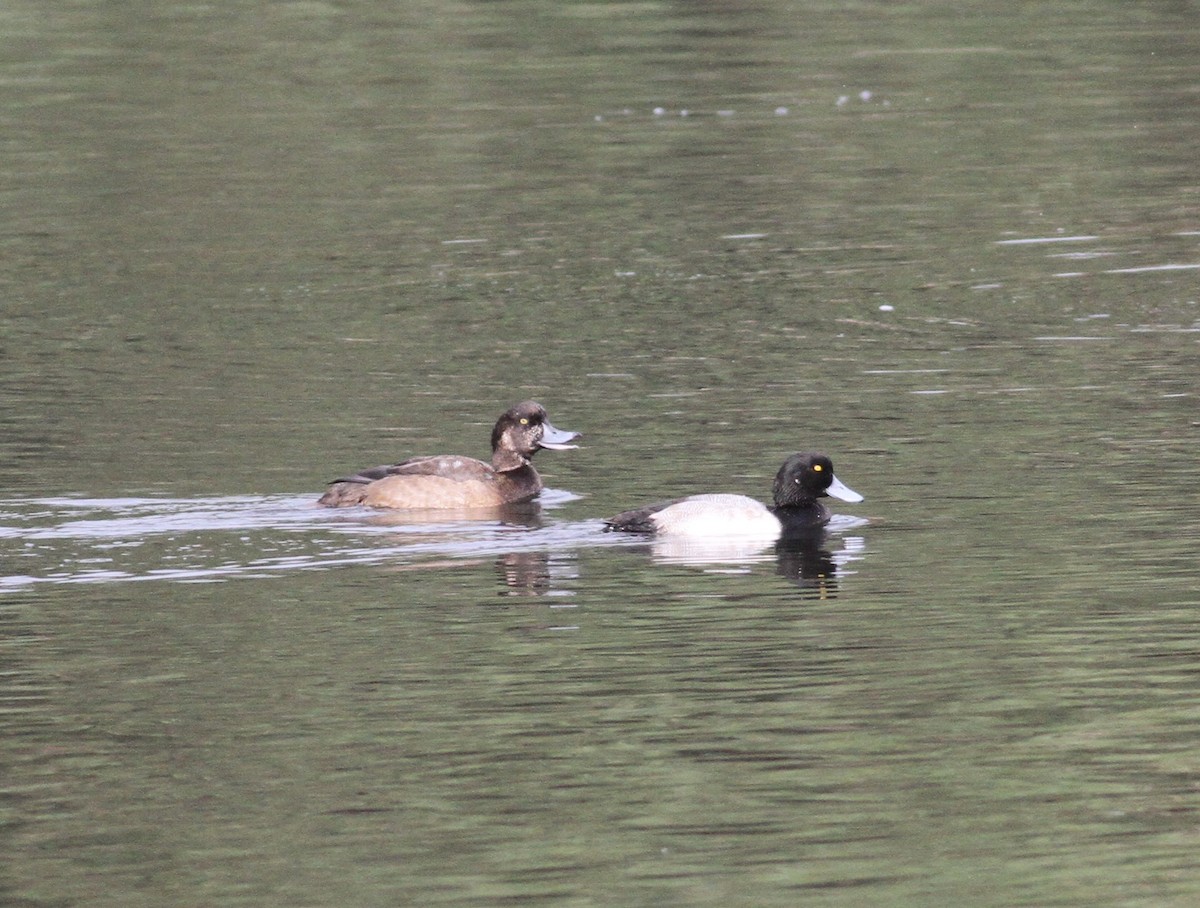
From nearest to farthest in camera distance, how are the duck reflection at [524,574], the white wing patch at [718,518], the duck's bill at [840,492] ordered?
1. the duck reflection at [524,574]
2. the white wing patch at [718,518]
3. the duck's bill at [840,492]

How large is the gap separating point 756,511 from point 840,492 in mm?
529

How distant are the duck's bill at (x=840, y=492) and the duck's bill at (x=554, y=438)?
2265mm

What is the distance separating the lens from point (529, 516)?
49.0ft

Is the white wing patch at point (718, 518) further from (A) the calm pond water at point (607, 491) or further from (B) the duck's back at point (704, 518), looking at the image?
(A) the calm pond water at point (607, 491)

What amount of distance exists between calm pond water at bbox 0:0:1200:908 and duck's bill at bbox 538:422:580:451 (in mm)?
282

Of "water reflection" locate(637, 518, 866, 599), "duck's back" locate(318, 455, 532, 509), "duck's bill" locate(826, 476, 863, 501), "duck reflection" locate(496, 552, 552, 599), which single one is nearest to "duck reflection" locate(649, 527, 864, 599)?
"water reflection" locate(637, 518, 866, 599)

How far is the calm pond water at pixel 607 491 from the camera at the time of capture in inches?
341

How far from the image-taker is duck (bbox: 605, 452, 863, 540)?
13391 mm

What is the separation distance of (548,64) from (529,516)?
21.8 meters

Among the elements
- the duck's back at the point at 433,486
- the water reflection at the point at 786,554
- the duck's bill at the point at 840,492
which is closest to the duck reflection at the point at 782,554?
the water reflection at the point at 786,554

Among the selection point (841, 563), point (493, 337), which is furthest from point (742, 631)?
point (493, 337)

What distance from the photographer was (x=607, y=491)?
15.0 m

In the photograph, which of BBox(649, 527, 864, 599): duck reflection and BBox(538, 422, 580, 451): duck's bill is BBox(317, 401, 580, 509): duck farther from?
BBox(649, 527, 864, 599): duck reflection

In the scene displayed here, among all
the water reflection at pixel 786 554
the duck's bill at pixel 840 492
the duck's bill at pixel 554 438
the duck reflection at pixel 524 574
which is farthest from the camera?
the duck's bill at pixel 554 438
